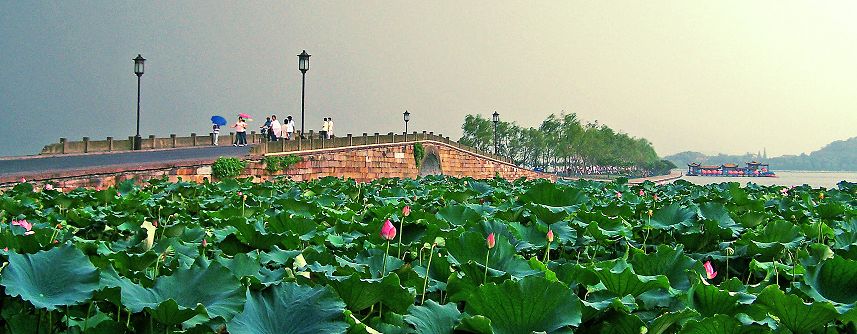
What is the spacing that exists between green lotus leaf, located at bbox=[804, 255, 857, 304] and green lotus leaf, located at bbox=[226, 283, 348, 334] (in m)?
1.15

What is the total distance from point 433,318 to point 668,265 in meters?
0.90

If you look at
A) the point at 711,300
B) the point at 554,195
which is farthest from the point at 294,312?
Answer: the point at 554,195

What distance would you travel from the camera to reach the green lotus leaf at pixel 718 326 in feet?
4.00

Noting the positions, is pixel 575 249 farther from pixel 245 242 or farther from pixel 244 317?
pixel 244 317

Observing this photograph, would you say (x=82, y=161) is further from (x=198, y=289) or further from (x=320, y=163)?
(x=198, y=289)

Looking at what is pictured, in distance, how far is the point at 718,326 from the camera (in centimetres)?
124

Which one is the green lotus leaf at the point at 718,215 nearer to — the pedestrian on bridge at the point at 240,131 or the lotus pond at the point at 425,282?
the lotus pond at the point at 425,282

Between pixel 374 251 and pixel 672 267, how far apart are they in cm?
81

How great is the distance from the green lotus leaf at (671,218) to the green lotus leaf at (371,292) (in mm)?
2018

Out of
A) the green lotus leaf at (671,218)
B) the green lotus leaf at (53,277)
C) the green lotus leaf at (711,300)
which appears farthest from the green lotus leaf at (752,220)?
the green lotus leaf at (53,277)

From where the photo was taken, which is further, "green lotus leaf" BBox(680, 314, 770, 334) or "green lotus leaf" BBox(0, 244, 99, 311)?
"green lotus leaf" BBox(0, 244, 99, 311)

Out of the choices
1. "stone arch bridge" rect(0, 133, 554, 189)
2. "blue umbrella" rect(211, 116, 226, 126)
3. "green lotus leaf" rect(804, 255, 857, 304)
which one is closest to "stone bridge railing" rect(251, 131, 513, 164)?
"stone arch bridge" rect(0, 133, 554, 189)

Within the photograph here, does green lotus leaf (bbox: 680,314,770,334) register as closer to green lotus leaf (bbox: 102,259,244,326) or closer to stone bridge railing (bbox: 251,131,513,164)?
green lotus leaf (bbox: 102,259,244,326)

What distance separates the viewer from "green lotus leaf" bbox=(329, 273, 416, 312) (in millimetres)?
1474
